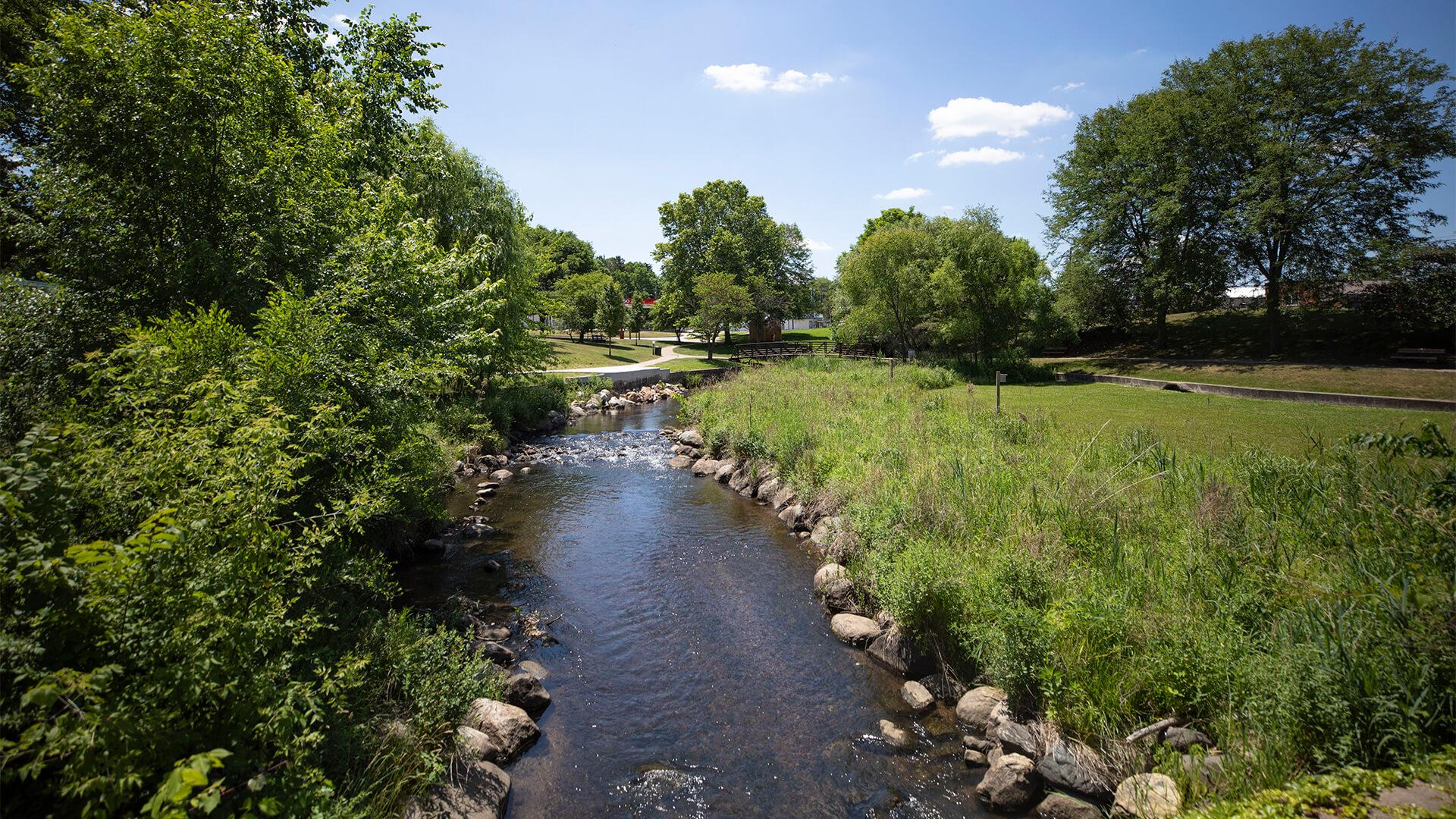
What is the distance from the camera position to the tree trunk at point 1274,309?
1230 inches

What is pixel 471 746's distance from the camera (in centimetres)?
588

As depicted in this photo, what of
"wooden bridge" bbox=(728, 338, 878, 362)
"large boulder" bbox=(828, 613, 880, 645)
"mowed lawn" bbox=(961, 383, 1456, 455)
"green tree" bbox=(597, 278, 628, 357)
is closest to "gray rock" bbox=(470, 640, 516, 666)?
"large boulder" bbox=(828, 613, 880, 645)

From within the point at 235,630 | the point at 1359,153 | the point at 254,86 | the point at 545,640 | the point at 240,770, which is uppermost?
the point at 1359,153

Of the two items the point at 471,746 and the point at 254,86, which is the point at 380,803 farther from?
the point at 254,86

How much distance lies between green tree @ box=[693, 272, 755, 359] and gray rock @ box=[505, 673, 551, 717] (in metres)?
45.0

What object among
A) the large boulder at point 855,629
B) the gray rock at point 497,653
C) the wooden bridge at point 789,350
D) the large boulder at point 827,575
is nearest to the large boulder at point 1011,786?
the large boulder at point 855,629

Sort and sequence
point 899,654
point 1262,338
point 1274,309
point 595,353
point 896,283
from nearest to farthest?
point 899,654
point 1274,309
point 1262,338
point 896,283
point 595,353

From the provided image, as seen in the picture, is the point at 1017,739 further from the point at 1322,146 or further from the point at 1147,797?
the point at 1322,146

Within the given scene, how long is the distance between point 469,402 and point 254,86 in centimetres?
1448

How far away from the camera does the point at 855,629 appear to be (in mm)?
8719

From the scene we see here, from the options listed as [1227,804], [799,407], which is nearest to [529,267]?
[799,407]

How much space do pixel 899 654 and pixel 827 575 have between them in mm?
2091

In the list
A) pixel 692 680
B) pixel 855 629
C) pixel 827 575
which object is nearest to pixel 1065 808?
pixel 855 629

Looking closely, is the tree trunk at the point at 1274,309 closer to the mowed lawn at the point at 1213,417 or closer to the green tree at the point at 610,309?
the mowed lawn at the point at 1213,417
